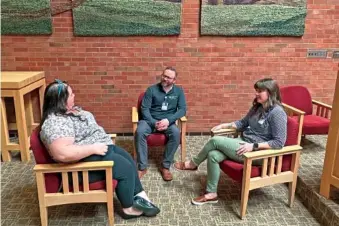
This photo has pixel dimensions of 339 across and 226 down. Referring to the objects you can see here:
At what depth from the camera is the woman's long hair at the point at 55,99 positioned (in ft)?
6.62

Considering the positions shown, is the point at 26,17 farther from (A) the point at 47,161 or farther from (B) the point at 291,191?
(B) the point at 291,191

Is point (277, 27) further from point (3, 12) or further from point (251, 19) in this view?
point (3, 12)

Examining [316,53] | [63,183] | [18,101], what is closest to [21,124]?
[18,101]

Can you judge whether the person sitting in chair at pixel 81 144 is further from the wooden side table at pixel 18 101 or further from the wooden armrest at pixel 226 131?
the wooden side table at pixel 18 101

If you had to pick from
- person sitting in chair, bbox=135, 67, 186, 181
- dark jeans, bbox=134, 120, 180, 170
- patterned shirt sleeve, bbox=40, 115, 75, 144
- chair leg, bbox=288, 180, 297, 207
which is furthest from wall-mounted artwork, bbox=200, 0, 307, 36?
patterned shirt sleeve, bbox=40, 115, 75, 144

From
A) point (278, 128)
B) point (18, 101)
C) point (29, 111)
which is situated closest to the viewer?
point (278, 128)

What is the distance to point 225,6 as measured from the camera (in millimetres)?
3580

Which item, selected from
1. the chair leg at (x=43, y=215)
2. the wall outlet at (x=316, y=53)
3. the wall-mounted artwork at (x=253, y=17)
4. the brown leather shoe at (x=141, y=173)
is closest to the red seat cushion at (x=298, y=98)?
the wall outlet at (x=316, y=53)

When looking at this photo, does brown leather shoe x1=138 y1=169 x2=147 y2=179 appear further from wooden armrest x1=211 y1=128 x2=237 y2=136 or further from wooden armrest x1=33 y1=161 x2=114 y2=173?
wooden armrest x1=33 y1=161 x2=114 y2=173

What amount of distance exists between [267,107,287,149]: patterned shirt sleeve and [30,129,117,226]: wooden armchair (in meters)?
1.22

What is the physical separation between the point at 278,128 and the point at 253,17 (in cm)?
188

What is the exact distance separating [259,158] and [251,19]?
2.08 metres

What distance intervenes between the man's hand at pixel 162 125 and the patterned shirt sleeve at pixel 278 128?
1046 millimetres

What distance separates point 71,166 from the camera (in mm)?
1975
